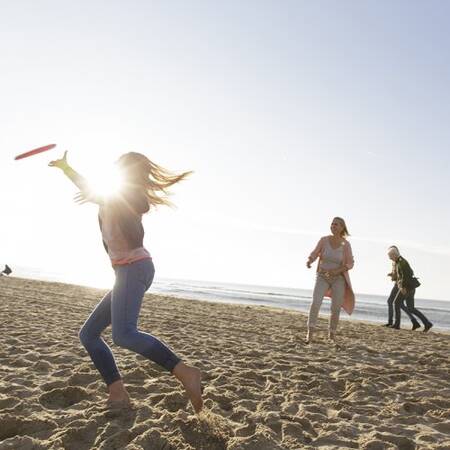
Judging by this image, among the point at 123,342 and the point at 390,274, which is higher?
the point at 390,274

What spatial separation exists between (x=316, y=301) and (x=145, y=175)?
4.33m

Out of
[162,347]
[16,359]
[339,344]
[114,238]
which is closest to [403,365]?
[339,344]

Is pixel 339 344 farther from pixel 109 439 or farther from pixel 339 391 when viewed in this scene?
pixel 109 439

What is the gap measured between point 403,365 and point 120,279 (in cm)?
396

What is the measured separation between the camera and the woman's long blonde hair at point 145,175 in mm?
3174

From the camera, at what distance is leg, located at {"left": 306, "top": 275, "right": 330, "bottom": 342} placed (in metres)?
6.70

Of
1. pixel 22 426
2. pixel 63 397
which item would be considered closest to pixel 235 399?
pixel 63 397

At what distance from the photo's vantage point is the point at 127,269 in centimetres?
302

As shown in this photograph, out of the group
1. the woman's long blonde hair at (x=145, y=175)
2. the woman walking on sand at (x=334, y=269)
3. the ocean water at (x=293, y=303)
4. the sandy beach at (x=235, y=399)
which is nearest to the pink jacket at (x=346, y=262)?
the woman walking on sand at (x=334, y=269)

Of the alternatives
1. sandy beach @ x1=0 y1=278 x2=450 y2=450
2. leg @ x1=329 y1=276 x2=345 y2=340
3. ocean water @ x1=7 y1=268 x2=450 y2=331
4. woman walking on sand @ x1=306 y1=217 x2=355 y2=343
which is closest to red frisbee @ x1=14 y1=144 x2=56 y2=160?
sandy beach @ x1=0 y1=278 x2=450 y2=450

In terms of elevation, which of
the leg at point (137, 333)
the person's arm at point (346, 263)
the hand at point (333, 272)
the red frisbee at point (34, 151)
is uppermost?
the red frisbee at point (34, 151)

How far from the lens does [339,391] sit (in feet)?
13.4

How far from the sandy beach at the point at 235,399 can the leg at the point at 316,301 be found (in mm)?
409

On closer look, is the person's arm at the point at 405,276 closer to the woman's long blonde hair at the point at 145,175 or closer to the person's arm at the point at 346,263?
the person's arm at the point at 346,263
